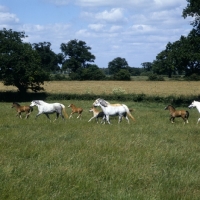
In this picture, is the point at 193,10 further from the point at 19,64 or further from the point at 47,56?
the point at 47,56

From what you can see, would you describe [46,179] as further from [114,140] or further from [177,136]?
[177,136]

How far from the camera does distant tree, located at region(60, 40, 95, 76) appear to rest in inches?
4705

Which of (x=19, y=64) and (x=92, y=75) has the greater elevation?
(x=19, y=64)

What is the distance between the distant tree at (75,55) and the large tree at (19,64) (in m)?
65.9

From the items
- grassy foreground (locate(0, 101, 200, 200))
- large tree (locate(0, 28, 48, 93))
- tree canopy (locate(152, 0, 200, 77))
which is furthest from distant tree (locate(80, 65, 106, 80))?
grassy foreground (locate(0, 101, 200, 200))

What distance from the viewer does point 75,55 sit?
12275 centimetres

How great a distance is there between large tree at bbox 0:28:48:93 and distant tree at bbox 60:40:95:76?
65869 millimetres

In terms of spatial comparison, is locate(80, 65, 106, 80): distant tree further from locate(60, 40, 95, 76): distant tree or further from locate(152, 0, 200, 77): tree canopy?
locate(152, 0, 200, 77): tree canopy

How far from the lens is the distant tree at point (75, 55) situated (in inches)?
4705

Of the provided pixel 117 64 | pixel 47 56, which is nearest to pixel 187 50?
pixel 47 56

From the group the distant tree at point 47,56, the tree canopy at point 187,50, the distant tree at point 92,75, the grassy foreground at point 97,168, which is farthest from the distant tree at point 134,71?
the grassy foreground at point 97,168

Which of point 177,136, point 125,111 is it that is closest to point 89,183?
point 177,136

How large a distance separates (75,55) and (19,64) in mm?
74739

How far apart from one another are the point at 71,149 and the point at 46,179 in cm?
381
